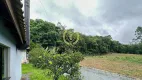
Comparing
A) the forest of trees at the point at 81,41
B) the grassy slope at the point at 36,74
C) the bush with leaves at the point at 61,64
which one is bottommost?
the grassy slope at the point at 36,74

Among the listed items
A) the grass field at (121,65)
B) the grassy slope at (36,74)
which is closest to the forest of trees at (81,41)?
the grass field at (121,65)

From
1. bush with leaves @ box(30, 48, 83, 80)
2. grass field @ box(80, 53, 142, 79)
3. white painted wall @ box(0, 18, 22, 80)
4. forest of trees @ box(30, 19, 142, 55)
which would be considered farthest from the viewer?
forest of trees @ box(30, 19, 142, 55)

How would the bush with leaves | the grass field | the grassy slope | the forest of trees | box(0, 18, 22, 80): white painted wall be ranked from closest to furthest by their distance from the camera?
box(0, 18, 22, 80): white painted wall < the bush with leaves < the grassy slope < the grass field < the forest of trees

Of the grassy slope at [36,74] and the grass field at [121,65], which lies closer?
the grassy slope at [36,74]

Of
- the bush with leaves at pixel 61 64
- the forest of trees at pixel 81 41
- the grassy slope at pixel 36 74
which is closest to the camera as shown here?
the bush with leaves at pixel 61 64

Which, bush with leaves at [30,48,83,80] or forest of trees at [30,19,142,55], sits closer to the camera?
bush with leaves at [30,48,83,80]

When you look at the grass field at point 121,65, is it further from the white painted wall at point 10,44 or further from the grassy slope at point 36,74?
the white painted wall at point 10,44

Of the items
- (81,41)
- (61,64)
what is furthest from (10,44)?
(81,41)

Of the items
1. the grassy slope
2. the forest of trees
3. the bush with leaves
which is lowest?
the grassy slope

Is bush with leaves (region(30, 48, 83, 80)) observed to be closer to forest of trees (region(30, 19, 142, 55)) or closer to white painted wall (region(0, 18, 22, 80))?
white painted wall (region(0, 18, 22, 80))

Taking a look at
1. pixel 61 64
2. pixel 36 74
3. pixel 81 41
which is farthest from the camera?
pixel 81 41

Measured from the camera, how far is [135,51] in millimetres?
36906

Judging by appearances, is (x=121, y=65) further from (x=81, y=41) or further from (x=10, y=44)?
(x=81, y=41)

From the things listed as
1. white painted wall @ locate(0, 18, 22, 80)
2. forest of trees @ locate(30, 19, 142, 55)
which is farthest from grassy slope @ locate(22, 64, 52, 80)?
forest of trees @ locate(30, 19, 142, 55)
